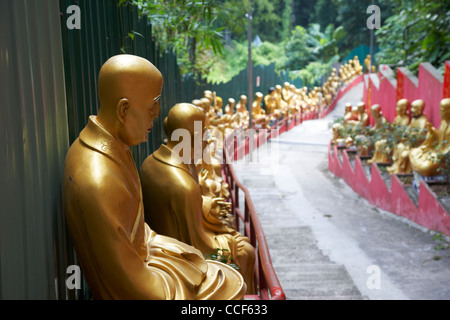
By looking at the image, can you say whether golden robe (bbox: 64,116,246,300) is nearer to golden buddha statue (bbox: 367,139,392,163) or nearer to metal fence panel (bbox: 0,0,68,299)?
metal fence panel (bbox: 0,0,68,299)

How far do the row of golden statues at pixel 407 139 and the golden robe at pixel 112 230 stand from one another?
285 inches

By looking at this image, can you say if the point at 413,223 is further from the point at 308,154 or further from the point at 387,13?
the point at 387,13

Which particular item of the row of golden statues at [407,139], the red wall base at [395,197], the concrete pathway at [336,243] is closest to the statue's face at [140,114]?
the concrete pathway at [336,243]

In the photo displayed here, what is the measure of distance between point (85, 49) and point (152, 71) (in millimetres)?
958

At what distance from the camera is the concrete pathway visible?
19.9ft

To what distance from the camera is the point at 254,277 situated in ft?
14.1

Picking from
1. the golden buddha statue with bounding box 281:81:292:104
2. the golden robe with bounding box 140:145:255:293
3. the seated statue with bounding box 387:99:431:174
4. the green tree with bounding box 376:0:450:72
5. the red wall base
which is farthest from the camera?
the golden buddha statue with bounding box 281:81:292:104

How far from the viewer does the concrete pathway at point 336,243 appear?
6062mm

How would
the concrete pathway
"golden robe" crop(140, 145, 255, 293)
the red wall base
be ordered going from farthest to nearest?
the red wall base
the concrete pathway
"golden robe" crop(140, 145, 255, 293)

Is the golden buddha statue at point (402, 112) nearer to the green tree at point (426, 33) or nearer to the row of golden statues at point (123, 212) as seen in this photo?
the green tree at point (426, 33)

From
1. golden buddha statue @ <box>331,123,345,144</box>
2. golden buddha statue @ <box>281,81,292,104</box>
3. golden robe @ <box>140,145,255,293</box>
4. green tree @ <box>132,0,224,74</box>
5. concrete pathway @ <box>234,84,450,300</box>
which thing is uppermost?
green tree @ <box>132,0,224,74</box>

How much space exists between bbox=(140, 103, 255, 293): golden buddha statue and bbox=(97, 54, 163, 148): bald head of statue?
1135 mm

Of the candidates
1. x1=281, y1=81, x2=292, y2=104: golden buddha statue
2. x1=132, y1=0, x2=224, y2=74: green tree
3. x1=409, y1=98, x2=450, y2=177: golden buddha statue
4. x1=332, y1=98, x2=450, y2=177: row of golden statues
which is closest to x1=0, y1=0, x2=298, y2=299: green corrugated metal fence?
x1=132, y1=0, x2=224, y2=74: green tree
